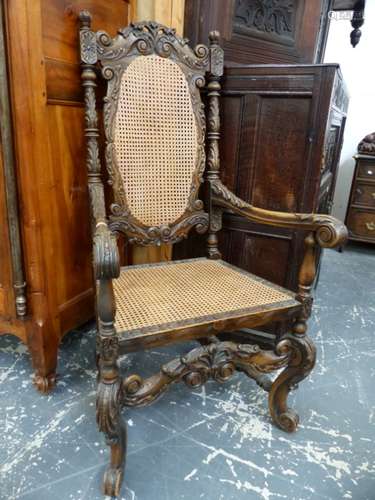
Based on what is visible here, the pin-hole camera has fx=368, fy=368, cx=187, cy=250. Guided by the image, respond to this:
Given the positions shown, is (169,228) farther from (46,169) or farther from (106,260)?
(106,260)

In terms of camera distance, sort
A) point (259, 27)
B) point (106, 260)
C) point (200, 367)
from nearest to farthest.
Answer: point (106, 260)
point (200, 367)
point (259, 27)

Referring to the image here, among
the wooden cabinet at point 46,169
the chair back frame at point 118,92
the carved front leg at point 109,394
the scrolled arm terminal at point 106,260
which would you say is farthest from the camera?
the chair back frame at point 118,92

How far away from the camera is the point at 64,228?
139 cm

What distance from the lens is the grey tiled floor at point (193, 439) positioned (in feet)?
3.47

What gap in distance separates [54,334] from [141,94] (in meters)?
0.93

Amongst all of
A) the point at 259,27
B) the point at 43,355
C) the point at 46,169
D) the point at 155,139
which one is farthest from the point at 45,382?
the point at 259,27

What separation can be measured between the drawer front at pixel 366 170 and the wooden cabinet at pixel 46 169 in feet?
7.62

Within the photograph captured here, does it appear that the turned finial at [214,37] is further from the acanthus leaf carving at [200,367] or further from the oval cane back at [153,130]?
the acanthus leaf carving at [200,367]

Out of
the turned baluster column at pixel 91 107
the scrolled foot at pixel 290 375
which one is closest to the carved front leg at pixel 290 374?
the scrolled foot at pixel 290 375

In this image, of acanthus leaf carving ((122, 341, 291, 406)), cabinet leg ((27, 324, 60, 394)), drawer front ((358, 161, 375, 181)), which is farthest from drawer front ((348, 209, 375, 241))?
cabinet leg ((27, 324, 60, 394))

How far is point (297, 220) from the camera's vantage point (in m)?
1.14

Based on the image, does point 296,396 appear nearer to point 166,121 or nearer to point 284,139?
point 284,139

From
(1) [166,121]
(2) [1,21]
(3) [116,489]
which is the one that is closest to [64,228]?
(1) [166,121]

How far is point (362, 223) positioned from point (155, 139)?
2.46 meters
